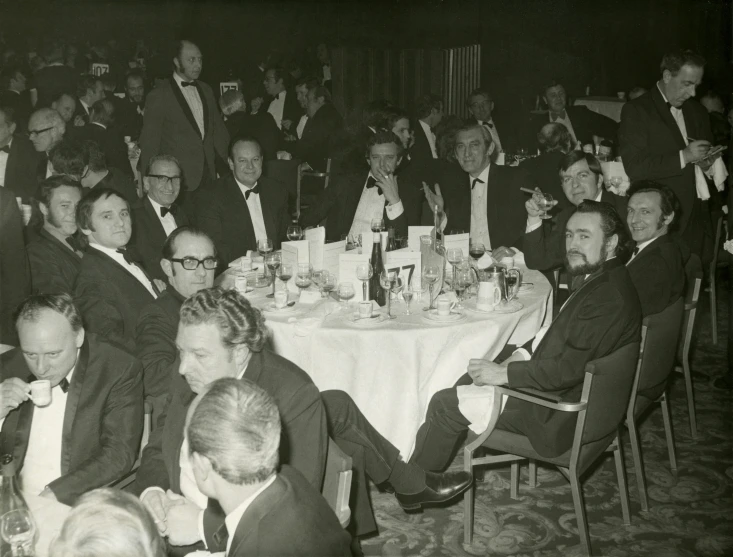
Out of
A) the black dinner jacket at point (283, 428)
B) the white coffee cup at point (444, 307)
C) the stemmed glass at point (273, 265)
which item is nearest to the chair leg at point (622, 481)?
the white coffee cup at point (444, 307)

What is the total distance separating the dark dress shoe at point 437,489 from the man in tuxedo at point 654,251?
1.33 meters

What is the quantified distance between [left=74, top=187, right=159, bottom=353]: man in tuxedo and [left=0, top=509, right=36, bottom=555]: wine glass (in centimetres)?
151

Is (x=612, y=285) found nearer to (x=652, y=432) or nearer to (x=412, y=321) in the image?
(x=412, y=321)

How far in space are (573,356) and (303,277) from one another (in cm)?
141

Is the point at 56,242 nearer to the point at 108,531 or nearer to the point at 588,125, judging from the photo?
the point at 108,531

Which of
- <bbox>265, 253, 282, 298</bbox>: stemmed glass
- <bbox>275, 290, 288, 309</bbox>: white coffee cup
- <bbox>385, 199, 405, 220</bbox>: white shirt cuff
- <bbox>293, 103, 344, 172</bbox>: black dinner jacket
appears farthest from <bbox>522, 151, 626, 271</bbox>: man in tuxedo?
<bbox>293, 103, 344, 172</bbox>: black dinner jacket

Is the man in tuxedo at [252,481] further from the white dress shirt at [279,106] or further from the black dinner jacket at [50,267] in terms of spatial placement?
the white dress shirt at [279,106]

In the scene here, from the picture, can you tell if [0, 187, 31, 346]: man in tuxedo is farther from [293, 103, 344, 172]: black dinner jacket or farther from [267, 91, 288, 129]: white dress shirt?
[267, 91, 288, 129]: white dress shirt

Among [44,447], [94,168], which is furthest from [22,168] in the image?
[44,447]

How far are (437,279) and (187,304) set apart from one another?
5.22 ft

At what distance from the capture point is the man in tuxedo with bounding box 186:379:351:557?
1632 mm

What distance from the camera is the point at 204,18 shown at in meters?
12.6

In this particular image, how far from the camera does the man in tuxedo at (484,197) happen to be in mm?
5289

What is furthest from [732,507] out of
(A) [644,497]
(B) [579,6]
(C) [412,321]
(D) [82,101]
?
(B) [579,6]
